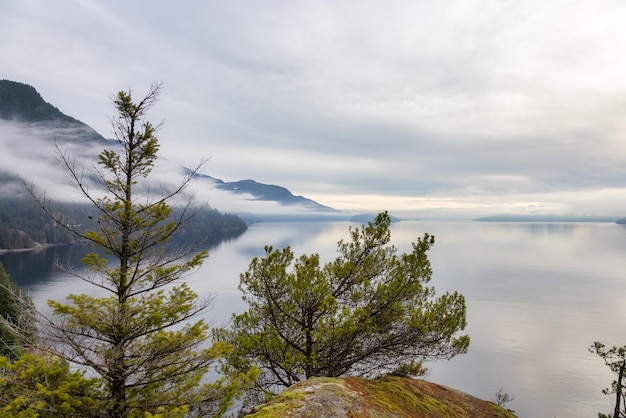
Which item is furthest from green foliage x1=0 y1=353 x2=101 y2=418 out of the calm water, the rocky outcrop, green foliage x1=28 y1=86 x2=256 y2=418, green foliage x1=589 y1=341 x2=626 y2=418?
green foliage x1=589 y1=341 x2=626 y2=418

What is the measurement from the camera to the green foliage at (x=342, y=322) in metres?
13.3

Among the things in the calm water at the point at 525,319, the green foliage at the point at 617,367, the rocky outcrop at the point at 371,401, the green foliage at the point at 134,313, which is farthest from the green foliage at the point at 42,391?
the green foliage at the point at 617,367

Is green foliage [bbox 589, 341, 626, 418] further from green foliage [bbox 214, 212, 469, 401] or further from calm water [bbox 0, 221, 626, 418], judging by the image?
calm water [bbox 0, 221, 626, 418]

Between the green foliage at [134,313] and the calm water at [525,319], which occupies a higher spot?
the green foliage at [134,313]

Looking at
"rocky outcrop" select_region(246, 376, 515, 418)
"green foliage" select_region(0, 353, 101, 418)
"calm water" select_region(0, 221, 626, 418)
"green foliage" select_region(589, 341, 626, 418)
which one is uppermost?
"rocky outcrop" select_region(246, 376, 515, 418)

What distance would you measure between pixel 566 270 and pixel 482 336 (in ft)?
373

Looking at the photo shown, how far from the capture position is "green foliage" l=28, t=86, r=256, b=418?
31.8ft

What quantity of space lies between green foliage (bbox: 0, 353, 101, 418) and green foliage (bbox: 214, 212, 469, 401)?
5415mm

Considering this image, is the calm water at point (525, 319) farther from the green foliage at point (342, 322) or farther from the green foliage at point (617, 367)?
the green foliage at point (617, 367)

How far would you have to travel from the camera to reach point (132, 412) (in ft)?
32.9

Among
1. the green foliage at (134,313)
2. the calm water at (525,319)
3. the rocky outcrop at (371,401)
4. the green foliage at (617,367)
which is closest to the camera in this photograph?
the rocky outcrop at (371,401)

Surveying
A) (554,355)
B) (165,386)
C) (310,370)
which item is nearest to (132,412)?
(165,386)

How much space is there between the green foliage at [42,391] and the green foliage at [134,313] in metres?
A: 0.45

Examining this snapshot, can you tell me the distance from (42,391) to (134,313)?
2.53 meters
